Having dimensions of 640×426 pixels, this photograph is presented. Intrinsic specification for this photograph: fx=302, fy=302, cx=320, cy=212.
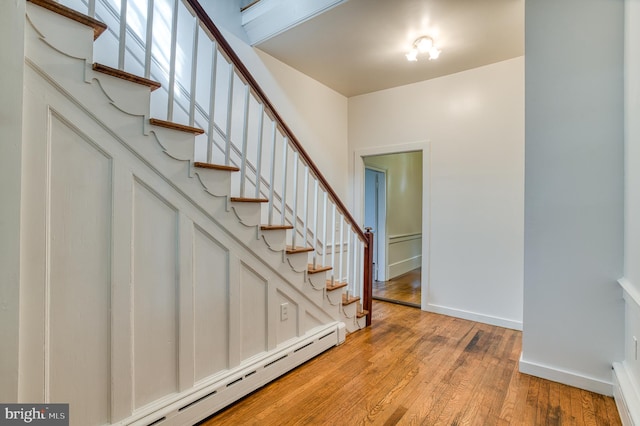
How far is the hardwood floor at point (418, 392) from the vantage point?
1.71m

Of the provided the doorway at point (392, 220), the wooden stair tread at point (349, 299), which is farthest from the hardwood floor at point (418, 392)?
the doorway at point (392, 220)

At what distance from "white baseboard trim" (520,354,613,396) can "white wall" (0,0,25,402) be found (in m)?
2.87

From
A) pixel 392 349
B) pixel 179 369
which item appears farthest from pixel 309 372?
pixel 179 369

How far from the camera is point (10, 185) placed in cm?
109

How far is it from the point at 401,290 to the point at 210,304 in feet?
10.9

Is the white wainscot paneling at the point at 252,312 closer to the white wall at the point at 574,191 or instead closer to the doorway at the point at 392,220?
the white wall at the point at 574,191

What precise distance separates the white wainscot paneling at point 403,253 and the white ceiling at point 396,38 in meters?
2.73

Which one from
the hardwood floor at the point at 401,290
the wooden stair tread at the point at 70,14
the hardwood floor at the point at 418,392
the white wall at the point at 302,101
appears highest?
the white wall at the point at 302,101

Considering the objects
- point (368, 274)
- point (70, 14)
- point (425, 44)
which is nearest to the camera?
point (70, 14)

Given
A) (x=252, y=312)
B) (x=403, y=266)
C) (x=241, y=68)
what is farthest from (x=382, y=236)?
(x=241, y=68)

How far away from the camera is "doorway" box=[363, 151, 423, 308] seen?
486cm

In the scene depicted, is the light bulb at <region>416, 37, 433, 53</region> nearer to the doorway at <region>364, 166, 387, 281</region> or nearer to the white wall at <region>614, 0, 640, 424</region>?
the white wall at <region>614, 0, 640, 424</region>

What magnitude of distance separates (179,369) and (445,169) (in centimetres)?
315

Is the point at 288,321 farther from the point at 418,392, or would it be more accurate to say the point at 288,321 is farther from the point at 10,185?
the point at 10,185
